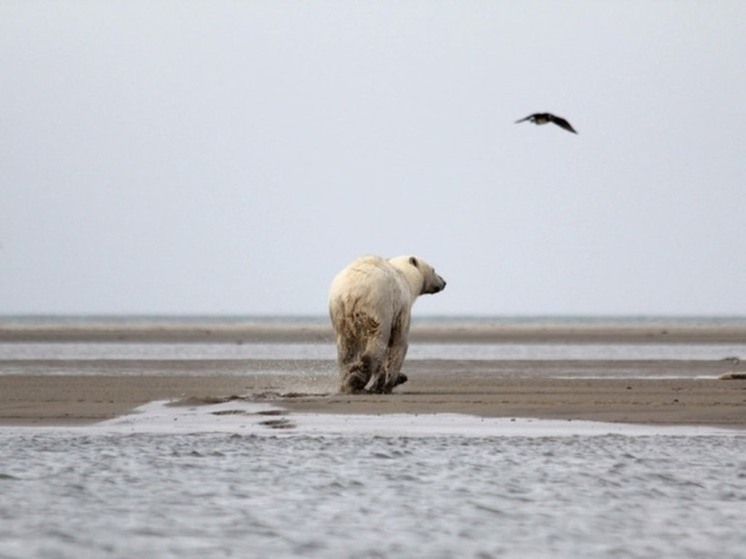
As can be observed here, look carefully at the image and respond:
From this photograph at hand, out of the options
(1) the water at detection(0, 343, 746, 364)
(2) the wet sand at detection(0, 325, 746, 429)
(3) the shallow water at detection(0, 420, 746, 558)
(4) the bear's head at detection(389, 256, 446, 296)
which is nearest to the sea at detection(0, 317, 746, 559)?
(3) the shallow water at detection(0, 420, 746, 558)

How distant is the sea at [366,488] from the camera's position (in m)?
11.8

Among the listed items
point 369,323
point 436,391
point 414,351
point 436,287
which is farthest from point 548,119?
point 414,351

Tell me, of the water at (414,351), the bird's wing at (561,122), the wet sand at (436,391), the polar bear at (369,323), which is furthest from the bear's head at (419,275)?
the water at (414,351)

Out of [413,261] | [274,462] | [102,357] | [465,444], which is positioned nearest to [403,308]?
[413,261]

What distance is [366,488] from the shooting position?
14578mm

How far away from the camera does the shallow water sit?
465 inches

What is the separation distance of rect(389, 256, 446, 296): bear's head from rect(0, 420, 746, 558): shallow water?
8398 millimetres

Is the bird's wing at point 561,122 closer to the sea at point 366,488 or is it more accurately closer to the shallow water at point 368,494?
the sea at point 366,488

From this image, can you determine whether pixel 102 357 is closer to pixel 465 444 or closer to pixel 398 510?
→ pixel 465 444

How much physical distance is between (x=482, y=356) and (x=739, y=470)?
29.4 meters

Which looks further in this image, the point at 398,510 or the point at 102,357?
the point at 102,357

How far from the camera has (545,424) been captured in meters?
20.3

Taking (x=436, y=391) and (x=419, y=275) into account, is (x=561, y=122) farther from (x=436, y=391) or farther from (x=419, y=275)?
(x=419, y=275)

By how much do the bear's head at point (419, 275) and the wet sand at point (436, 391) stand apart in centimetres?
167
